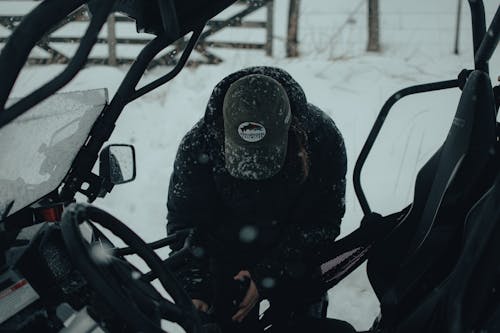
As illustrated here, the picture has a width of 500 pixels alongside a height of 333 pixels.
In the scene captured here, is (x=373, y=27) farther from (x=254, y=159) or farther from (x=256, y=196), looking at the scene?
(x=254, y=159)

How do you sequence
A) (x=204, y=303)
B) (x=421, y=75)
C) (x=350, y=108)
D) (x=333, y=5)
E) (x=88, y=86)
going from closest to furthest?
(x=204, y=303) → (x=350, y=108) → (x=421, y=75) → (x=88, y=86) → (x=333, y=5)

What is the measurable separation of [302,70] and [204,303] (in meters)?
5.46

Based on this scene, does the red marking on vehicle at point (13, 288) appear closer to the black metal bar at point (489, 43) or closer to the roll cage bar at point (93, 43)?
the roll cage bar at point (93, 43)

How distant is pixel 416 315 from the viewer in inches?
58.7

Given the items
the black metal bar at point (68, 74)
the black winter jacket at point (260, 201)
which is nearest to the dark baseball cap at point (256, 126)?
the black winter jacket at point (260, 201)

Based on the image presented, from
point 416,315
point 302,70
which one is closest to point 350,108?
point 302,70

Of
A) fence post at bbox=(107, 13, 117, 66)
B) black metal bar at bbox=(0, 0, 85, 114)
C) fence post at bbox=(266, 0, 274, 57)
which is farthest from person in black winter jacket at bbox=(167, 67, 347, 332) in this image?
fence post at bbox=(107, 13, 117, 66)

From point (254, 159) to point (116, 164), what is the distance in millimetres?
541

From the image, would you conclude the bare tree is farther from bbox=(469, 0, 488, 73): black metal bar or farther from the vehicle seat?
the vehicle seat

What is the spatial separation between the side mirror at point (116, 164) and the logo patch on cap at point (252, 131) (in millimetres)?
439

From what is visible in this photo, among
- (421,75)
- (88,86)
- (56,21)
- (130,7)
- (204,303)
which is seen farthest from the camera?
(88,86)

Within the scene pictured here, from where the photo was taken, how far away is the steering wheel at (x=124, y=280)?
102cm

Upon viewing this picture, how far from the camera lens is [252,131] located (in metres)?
1.92

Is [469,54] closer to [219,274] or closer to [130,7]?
[219,274]
